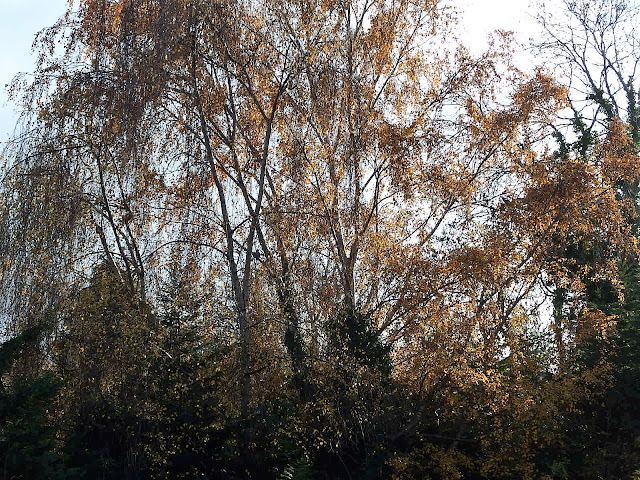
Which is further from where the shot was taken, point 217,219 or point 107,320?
point 217,219

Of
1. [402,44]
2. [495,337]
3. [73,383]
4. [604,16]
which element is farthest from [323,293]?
[604,16]

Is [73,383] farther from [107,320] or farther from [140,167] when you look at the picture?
[140,167]

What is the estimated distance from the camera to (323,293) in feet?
28.9

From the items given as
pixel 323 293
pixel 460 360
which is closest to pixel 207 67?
pixel 323 293

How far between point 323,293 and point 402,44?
449 cm

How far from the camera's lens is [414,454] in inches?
355

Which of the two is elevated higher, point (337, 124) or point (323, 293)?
point (337, 124)

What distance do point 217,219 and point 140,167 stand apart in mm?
1657

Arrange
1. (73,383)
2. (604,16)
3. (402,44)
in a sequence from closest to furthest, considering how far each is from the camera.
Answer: (73,383) < (402,44) < (604,16)

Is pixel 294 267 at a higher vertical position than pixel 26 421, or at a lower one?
higher

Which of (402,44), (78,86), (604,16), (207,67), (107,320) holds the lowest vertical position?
(107,320)

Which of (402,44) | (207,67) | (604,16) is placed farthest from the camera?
(604,16)

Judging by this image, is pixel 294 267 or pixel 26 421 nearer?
pixel 26 421

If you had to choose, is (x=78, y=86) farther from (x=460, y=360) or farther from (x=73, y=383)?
(x=460, y=360)
